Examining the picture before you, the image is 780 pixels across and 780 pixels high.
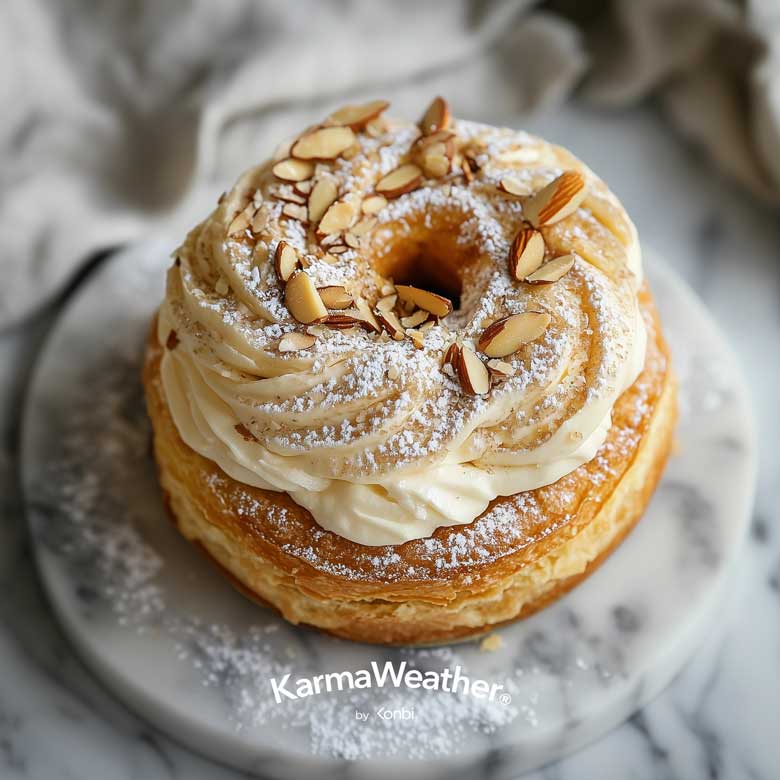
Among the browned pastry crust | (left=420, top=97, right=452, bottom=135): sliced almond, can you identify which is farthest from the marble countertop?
(left=420, top=97, right=452, bottom=135): sliced almond

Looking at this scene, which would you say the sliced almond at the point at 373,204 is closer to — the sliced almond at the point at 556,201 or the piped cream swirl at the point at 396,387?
the piped cream swirl at the point at 396,387

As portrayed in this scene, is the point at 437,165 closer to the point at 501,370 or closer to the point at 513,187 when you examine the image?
the point at 513,187

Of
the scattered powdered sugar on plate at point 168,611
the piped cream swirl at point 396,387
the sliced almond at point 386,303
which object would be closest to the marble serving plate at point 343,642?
the scattered powdered sugar on plate at point 168,611

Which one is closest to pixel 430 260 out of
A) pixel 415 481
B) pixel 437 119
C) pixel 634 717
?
pixel 437 119

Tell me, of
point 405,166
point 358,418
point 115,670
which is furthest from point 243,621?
Result: point 405,166

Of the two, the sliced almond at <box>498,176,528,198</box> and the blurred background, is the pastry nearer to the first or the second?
the sliced almond at <box>498,176,528,198</box>
